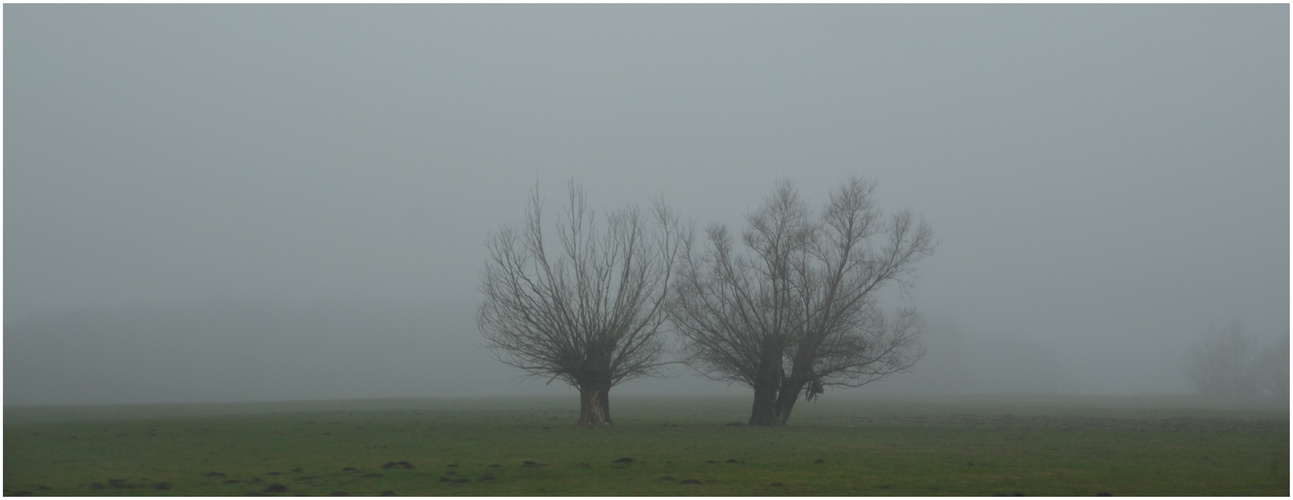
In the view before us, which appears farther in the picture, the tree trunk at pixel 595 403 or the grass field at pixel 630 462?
the tree trunk at pixel 595 403

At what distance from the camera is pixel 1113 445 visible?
1131 inches

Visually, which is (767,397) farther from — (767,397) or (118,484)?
(118,484)

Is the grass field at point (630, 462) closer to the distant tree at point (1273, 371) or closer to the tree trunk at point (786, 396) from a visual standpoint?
the tree trunk at point (786, 396)

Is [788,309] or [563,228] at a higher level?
[563,228]

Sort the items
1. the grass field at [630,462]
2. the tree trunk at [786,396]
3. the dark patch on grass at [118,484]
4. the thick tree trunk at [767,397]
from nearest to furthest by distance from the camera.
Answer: the dark patch on grass at [118,484] < the grass field at [630,462] < the thick tree trunk at [767,397] < the tree trunk at [786,396]

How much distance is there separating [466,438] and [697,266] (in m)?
14.0

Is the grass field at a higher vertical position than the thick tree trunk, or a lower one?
lower

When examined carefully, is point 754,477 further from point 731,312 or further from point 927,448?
point 731,312

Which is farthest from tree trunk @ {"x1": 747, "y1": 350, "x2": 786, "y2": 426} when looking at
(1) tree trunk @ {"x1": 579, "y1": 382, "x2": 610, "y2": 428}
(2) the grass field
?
(1) tree trunk @ {"x1": 579, "y1": 382, "x2": 610, "y2": 428}

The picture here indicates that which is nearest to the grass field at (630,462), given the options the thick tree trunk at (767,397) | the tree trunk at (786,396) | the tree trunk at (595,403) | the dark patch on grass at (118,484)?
the dark patch on grass at (118,484)

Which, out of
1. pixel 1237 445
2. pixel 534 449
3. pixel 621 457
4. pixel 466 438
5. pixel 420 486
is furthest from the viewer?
pixel 466 438

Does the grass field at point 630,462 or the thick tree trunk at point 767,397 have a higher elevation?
the thick tree trunk at point 767,397

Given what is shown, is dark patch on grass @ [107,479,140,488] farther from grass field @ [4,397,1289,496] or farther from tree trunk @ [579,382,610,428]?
tree trunk @ [579,382,610,428]

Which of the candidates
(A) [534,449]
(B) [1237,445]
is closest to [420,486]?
(A) [534,449]
